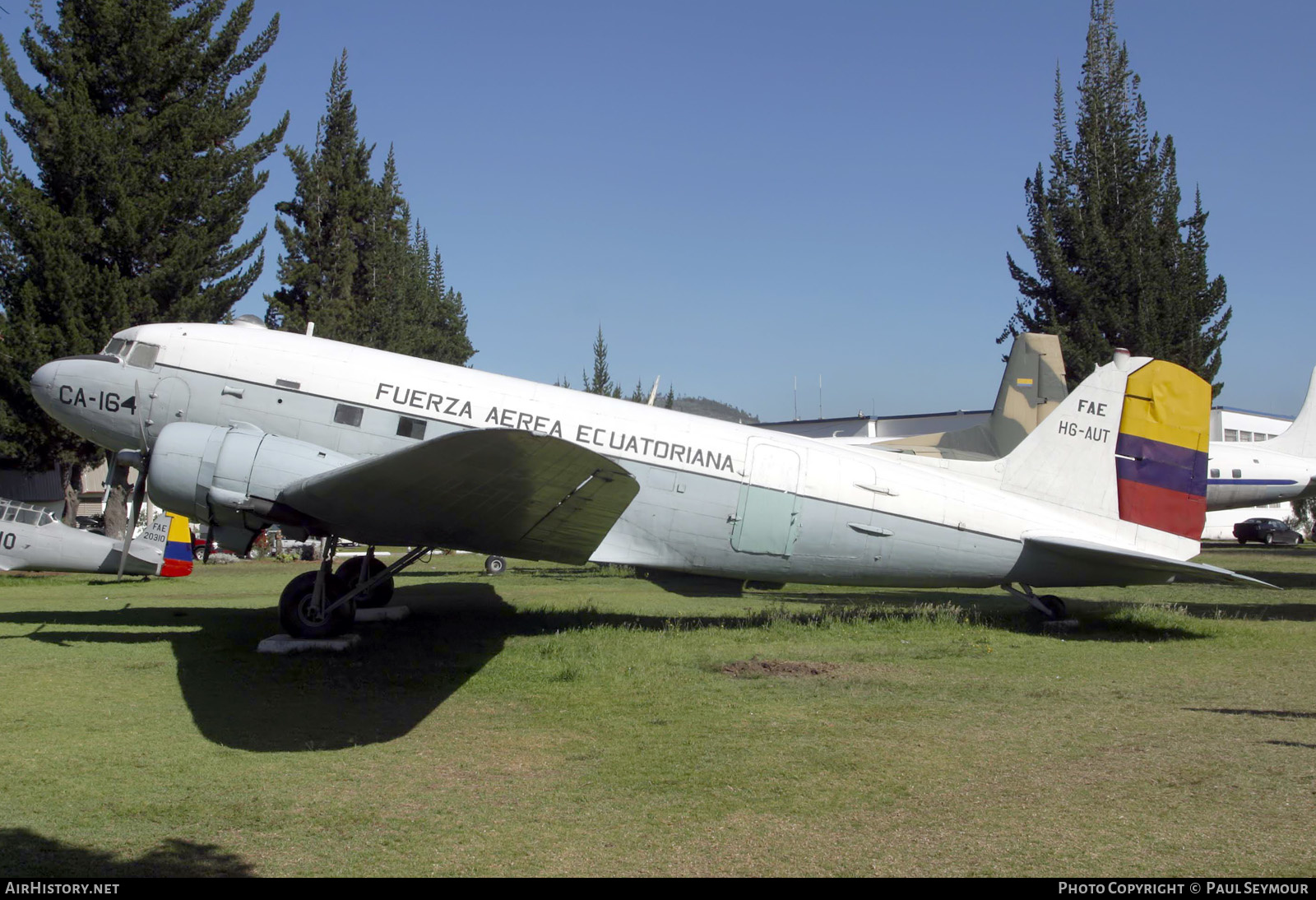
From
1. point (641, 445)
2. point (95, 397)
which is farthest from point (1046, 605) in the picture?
point (95, 397)

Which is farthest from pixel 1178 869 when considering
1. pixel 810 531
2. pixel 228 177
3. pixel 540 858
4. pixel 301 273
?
pixel 301 273

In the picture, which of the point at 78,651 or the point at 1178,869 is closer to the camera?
the point at 1178,869

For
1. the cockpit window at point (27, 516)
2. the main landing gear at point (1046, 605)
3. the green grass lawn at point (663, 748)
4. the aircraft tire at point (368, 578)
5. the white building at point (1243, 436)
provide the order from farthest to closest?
the white building at point (1243, 436) → the cockpit window at point (27, 516) → the main landing gear at point (1046, 605) → the aircraft tire at point (368, 578) → the green grass lawn at point (663, 748)

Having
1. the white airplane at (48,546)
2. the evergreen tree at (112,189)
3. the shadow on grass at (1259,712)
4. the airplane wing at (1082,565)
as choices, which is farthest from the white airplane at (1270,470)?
the evergreen tree at (112,189)

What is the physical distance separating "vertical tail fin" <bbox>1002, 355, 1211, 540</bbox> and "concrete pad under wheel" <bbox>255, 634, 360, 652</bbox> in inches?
306

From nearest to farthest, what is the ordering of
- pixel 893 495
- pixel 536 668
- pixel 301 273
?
pixel 536 668
pixel 893 495
pixel 301 273

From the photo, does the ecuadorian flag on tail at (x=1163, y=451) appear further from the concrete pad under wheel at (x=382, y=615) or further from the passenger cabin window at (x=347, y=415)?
the concrete pad under wheel at (x=382, y=615)

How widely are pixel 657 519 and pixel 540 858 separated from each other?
19.6 ft

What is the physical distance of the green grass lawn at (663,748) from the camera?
14.0 ft

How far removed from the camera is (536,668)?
28.5 feet

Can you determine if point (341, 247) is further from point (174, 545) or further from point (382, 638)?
point (382, 638)

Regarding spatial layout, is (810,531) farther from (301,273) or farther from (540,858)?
(301,273)

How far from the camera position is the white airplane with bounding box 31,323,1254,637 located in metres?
9.38

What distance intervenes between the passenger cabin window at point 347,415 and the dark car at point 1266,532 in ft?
133
